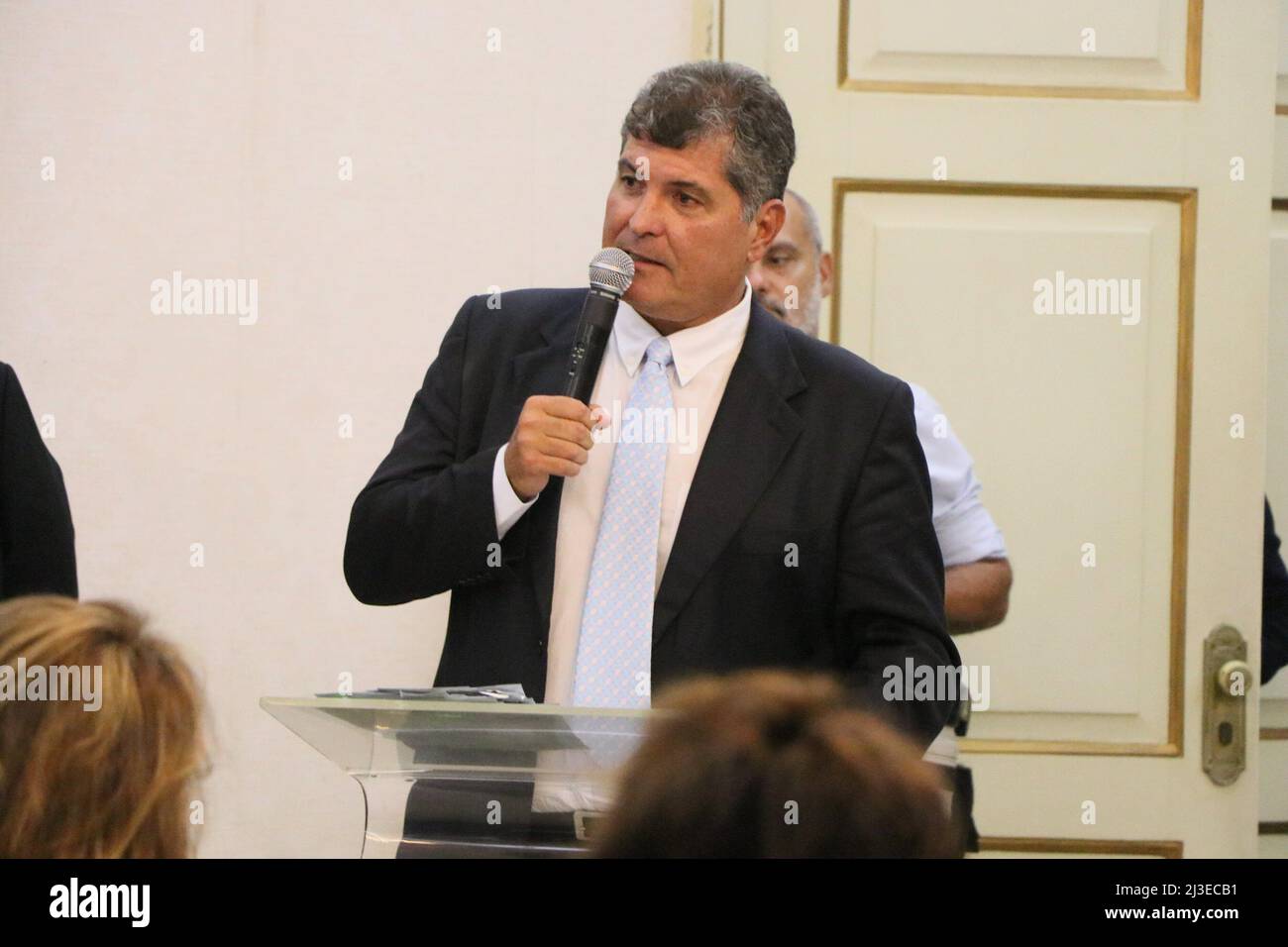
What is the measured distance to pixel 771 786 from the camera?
103 centimetres

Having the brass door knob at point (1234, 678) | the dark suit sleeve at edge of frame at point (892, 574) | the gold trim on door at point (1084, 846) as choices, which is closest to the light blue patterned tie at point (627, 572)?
the dark suit sleeve at edge of frame at point (892, 574)

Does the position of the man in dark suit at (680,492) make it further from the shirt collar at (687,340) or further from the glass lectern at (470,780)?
the glass lectern at (470,780)

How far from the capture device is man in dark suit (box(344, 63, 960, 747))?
92.9 inches

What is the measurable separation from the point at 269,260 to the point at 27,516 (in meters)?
1.19

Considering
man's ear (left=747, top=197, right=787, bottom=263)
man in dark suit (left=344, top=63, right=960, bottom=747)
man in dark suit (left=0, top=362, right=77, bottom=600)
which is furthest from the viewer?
man in dark suit (left=0, top=362, right=77, bottom=600)

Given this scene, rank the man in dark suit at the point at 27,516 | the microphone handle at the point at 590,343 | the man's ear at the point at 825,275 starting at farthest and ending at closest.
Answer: the man's ear at the point at 825,275 < the man in dark suit at the point at 27,516 < the microphone handle at the point at 590,343

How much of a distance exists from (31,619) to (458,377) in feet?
3.89

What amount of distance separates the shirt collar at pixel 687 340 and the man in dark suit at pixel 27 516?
1.05 meters

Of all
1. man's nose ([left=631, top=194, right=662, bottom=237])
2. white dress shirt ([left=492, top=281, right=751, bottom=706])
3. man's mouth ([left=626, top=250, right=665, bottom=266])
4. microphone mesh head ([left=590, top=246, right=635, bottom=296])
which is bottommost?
white dress shirt ([left=492, top=281, right=751, bottom=706])

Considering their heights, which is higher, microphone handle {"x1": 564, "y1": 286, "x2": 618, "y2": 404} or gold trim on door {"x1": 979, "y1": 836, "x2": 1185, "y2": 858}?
microphone handle {"x1": 564, "y1": 286, "x2": 618, "y2": 404}

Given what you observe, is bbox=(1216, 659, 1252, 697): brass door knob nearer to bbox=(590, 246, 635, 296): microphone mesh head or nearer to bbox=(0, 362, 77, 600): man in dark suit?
bbox=(590, 246, 635, 296): microphone mesh head

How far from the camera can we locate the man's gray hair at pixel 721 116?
249cm

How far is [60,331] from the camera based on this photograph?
390 centimetres

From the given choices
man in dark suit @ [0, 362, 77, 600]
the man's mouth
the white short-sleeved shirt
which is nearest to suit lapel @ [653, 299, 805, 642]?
the man's mouth
